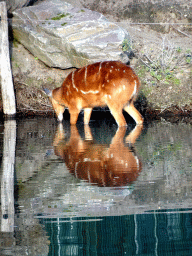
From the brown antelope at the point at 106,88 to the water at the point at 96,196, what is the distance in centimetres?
202

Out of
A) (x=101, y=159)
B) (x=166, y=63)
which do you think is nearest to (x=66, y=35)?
(x=166, y=63)

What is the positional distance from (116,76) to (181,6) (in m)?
7.39

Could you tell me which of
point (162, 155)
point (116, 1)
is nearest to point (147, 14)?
point (116, 1)

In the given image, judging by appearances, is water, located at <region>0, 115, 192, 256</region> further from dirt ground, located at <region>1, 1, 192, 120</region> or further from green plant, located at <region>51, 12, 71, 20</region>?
green plant, located at <region>51, 12, 71, 20</region>

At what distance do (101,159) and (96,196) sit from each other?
1.88 meters

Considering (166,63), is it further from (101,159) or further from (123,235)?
(123,235)

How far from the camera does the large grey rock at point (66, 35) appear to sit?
39.3ft

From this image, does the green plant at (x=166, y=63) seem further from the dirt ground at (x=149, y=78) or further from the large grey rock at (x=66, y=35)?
the large grey rock at (x=66, y=35)

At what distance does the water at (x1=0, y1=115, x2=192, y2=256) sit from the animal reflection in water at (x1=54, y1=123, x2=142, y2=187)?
0.01 meters

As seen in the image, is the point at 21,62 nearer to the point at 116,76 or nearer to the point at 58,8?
the point at 58,8

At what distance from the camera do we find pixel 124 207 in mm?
3303

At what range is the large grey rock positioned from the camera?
12.0 meters

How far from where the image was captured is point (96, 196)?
3.72 m

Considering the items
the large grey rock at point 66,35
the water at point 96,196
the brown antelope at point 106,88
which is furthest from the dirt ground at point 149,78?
the water at point 96,196
